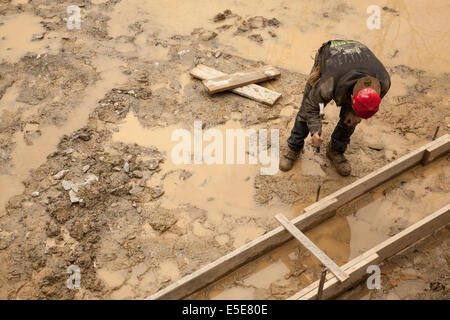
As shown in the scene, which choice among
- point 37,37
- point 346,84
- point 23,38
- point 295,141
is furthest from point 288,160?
point 23,38

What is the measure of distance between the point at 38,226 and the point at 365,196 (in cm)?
324

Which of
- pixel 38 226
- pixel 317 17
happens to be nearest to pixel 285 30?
pixel 317 17

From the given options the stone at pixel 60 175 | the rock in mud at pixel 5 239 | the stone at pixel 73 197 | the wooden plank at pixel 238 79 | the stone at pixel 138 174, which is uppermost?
the wooden plank at pixel 238 79

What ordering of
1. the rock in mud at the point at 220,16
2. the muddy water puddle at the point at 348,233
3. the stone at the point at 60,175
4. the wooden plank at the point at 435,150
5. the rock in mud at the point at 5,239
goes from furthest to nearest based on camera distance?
the rock in mud at the point at 220,16, the stone at the point at 60,175, the wooden plank at the point at 435,150, the rock in mud at the point at 5,239, the muddy water puddle at the point at 348,233

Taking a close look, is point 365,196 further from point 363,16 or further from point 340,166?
point 363,16

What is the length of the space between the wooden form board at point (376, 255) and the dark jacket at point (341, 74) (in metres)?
1.16

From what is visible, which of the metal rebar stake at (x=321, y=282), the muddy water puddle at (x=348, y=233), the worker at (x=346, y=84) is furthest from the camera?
the muddy water puddle at (x=348, y=233)

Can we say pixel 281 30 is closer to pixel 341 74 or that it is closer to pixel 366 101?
pixel 341 74

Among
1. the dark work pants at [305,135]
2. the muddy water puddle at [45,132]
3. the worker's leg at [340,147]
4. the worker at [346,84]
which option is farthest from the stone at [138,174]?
the worker's leg at [340,147]

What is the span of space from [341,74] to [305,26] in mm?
2998

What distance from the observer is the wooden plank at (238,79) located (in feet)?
17.5

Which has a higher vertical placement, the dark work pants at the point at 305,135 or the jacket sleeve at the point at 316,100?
the jacket sleeve at the point at 316,100

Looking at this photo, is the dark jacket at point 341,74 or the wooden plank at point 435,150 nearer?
the dark jacket at point 341,74

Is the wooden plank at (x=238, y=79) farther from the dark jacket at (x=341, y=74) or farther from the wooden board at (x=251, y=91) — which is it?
the dark jacket at (x=341, y=74)
